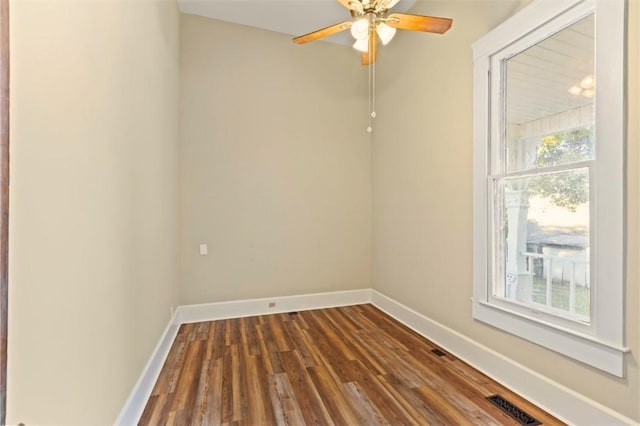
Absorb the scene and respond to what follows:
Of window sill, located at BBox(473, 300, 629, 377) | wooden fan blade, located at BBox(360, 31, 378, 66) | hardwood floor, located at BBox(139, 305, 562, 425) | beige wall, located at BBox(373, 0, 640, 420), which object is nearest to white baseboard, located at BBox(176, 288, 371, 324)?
hardwood floor, located at BBox(139, 305, 562, 425)

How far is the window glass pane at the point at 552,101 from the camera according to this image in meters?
1.71

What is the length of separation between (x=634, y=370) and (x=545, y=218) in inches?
34.6

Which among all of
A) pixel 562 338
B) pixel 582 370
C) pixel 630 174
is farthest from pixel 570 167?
pixel 582 370

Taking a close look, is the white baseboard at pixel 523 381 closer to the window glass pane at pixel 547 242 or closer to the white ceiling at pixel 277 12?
the window glass pane at pixel 547 242

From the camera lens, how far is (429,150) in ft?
9.25

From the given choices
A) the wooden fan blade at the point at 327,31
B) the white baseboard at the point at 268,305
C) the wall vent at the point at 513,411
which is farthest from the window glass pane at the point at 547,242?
the white baseboard at the point at 268,305

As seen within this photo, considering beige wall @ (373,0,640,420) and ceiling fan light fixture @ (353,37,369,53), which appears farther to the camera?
ceiling fan light fixture @ (353,37,369,53)

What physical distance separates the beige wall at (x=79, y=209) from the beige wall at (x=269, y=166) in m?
1.22

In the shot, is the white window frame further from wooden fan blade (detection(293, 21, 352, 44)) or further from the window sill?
wooden fan blade (detection(293, 21, 352, 44))

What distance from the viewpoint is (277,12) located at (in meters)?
3.18

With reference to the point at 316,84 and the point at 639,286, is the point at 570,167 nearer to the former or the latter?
the point at 639,286

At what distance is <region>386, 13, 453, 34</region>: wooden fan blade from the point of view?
187 cm

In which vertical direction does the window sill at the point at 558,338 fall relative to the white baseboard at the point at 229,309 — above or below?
above

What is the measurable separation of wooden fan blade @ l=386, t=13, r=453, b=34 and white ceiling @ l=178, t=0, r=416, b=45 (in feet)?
4.28
